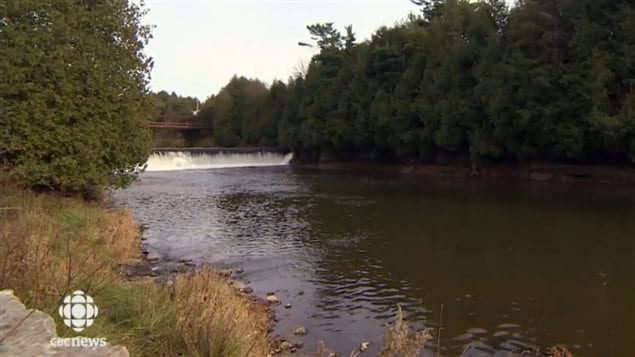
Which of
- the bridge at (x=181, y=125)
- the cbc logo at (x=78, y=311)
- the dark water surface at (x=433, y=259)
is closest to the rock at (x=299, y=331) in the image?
the dark water surface at (x=433, y=259)

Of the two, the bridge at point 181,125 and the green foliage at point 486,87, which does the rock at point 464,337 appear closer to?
the green foliage at point 486,87

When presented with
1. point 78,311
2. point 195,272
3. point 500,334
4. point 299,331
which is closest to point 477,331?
point 500,334

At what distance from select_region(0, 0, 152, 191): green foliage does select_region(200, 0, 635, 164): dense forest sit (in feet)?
86.1

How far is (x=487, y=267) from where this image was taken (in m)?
12.0

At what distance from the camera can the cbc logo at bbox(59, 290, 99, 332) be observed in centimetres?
438

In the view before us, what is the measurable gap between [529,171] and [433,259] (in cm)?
2619

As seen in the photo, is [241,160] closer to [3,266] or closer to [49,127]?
[49,127]

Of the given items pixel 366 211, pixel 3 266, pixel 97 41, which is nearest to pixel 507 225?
pixel 366 211

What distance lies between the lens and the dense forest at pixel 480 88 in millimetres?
30844

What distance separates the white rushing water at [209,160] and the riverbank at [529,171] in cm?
1366

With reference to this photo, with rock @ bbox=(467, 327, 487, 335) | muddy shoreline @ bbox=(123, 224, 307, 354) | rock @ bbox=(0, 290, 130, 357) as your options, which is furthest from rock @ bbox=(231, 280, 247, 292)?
rock @ bbox=(0, 290, 130, 357)

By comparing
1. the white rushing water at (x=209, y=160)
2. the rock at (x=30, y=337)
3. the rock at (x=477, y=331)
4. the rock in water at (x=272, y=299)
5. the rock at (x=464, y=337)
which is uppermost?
the white rushing water at (x=209, y=160)

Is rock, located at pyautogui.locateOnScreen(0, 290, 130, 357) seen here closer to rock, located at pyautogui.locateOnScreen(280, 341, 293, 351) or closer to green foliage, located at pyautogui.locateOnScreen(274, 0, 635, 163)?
rock, located at pyautogui.locateOnScreen(280, 341, 293, 351)

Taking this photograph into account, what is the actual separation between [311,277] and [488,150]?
28.4 meters
